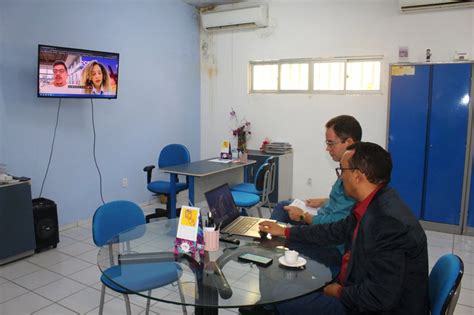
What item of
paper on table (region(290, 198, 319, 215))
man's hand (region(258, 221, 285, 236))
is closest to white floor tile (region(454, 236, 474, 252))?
paper on table (region(290, 198, 319, 215))

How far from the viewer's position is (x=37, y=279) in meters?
3.23

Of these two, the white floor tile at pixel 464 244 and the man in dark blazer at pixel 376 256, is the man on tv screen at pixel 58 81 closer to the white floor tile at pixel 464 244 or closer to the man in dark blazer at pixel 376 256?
the man in dark blazer at pixel 376 256

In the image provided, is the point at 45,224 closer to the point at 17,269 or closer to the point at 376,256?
the point at 17,269

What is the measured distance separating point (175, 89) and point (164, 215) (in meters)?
2.14

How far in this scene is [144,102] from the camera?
17.8 feet

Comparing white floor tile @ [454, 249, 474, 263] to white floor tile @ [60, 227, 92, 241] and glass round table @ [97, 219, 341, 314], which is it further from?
white floor tile @ [60, 227, 92, 241]

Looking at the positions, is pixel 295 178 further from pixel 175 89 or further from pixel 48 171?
pixel 48 171

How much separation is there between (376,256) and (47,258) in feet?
10.6

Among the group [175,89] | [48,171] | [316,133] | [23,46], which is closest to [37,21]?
[23,46]

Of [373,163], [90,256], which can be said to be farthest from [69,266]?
[373,163]

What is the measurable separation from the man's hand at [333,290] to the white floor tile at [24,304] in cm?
220

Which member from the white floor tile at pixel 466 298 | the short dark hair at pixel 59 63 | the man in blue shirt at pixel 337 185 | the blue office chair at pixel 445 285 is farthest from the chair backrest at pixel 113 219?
the white floor tile at pixel 466 298

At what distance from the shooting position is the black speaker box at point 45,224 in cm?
372

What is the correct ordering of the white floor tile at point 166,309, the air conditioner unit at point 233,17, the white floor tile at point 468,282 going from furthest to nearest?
1. the air conditioner unit at point 233,17
2. the white floor tile at point 468,282
3. the white floor tile at point 166,309
